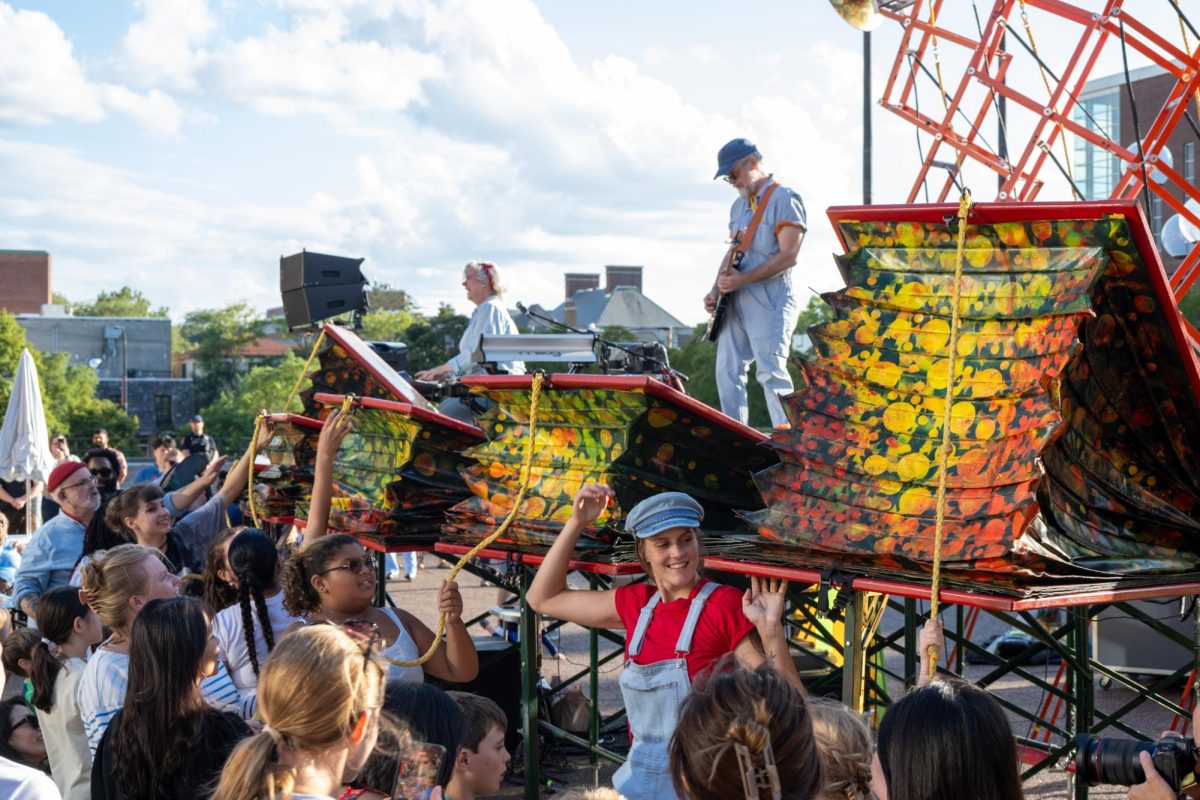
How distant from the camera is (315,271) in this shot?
25.9ft

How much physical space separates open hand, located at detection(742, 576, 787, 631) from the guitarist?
228 centimetres

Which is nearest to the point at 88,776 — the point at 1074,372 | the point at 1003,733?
the point at 1003,733

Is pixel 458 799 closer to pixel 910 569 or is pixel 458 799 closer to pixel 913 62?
pixel 910 569

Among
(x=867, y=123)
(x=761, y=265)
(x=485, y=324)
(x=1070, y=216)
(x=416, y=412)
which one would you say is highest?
(x=867, y=123)

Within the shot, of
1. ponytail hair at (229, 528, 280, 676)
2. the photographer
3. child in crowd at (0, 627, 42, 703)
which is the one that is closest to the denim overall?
the photographer

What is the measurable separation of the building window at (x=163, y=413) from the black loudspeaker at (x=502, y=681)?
72891 mm

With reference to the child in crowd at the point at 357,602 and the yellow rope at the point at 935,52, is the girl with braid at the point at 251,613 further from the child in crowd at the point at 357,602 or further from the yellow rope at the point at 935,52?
the yellow rope at the point at 935,52

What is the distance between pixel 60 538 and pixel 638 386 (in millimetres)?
3747

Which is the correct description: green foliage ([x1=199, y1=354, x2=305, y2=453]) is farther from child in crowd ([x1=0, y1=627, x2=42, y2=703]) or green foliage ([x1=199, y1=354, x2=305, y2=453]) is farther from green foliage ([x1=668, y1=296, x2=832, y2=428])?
child in crowd ([x1=0, y1=627, x2=42, y2=703])

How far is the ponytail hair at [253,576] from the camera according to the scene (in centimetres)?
478

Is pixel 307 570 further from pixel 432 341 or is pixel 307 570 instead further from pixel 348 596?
pixel 432 341

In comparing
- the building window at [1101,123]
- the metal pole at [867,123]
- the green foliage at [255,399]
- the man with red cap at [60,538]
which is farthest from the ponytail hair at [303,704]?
the green foliage at [255,399]

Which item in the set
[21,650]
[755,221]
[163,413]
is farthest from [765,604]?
[163,413]

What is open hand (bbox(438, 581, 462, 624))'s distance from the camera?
4.75 metres
